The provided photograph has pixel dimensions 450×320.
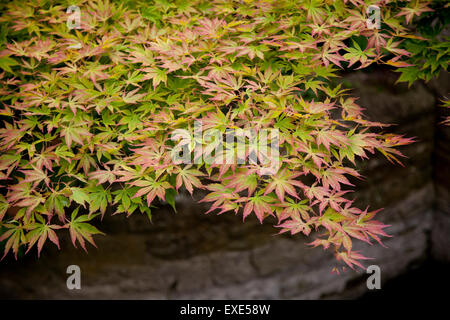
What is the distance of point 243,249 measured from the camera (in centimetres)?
253

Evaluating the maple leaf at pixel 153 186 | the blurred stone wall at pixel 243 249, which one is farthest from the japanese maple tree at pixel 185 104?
the blurred stone wall at pixel 243 249

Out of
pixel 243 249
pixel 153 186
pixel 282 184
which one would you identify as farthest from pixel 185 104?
pixel 243 249

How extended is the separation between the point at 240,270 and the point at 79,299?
1.25 meters

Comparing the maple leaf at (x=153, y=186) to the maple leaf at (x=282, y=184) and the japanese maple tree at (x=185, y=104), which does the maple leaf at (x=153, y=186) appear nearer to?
the japanese maple tree at (x=185, y=104)

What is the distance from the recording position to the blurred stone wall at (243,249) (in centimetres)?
243

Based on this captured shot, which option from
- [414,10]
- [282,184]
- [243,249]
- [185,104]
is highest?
[414,10]

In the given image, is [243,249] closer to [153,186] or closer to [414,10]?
[153,186]

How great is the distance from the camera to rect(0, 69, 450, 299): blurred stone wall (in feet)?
7.97

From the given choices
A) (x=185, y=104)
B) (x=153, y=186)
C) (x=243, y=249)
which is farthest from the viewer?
(x=243, y=249)

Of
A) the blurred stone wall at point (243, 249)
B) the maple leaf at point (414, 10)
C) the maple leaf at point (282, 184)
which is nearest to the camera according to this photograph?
the maple leaf at point (282, 184)

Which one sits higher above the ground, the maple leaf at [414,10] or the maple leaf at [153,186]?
the maple leaf at [414,10]

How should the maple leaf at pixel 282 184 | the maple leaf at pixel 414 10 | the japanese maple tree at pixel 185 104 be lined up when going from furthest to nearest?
the maple leaf at pixel 414 10 → the japanese maple tree at pixel 185 104 → the maple leaf at pixel 282 184
